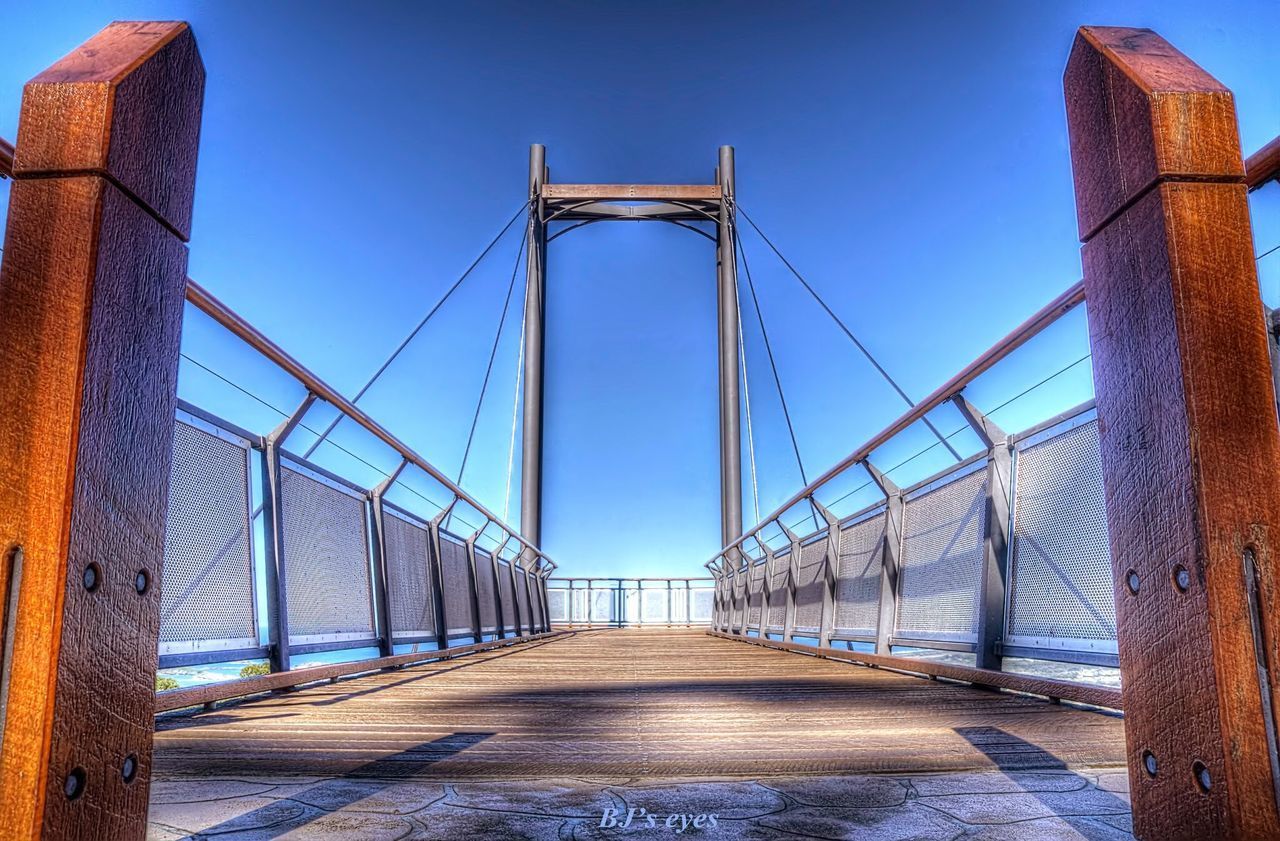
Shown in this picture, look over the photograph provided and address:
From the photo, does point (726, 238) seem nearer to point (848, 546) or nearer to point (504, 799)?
point (848, 546)

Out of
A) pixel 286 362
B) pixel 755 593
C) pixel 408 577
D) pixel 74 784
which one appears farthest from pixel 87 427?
pixel 755 593

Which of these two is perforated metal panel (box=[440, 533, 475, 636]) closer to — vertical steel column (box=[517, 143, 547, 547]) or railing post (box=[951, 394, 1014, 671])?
railing post (box=[951, 394, 1014, 671])

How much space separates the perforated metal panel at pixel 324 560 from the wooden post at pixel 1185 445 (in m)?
2.84

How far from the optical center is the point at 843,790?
4.00 ft

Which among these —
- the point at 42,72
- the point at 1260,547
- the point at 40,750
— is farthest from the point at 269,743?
the point at 1260,547

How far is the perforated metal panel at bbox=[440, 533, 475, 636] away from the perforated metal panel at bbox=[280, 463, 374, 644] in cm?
155

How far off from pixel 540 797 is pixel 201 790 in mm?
503

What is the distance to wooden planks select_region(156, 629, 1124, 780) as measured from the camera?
1.44m

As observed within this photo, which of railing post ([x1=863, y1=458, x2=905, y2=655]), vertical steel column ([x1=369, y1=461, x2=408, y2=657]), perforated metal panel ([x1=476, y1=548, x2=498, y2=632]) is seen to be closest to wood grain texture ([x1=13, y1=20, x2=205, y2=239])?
vertical steel column ([x1=369, y1=461, x2=408, y2=657])

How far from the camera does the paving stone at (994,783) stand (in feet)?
3.92

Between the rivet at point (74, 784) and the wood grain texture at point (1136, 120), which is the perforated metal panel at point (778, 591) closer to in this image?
the wood grain texture at point (1136, 120)

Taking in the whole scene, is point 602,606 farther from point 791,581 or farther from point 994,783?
point 994,783

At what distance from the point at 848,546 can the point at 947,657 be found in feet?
6.22

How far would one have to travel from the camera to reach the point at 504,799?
1170mm
